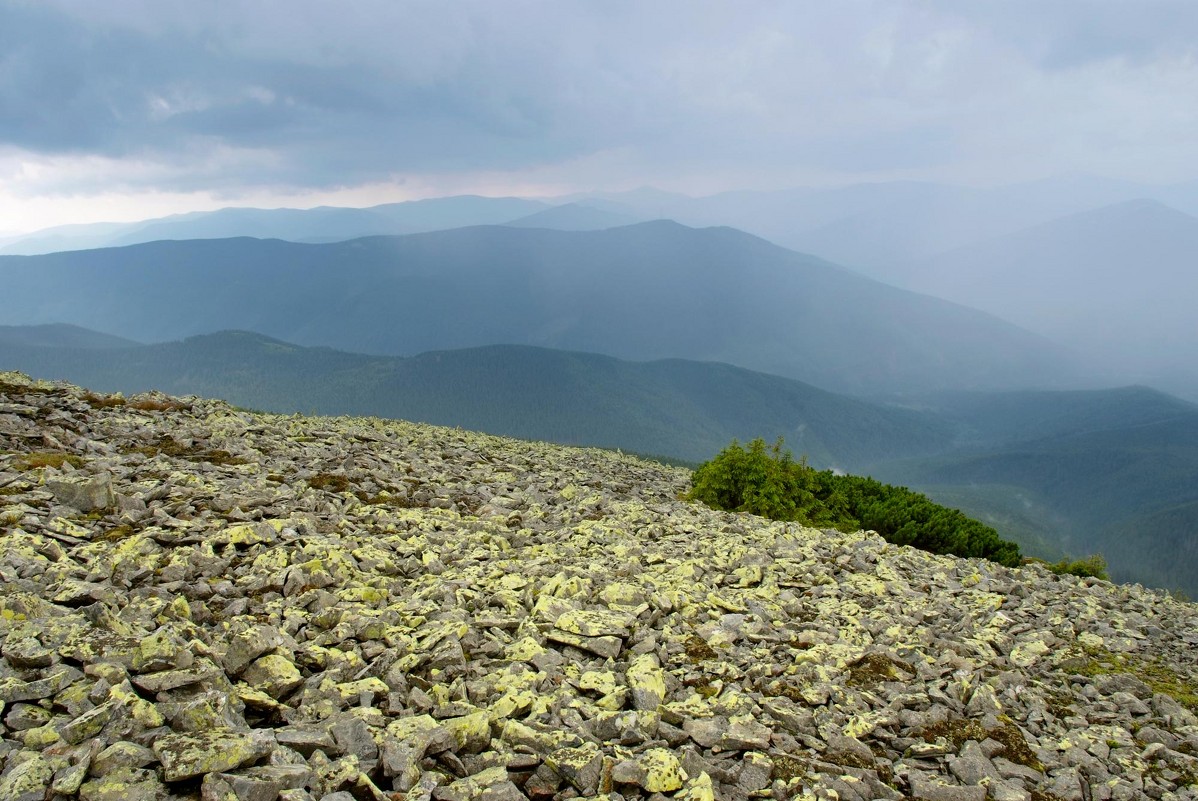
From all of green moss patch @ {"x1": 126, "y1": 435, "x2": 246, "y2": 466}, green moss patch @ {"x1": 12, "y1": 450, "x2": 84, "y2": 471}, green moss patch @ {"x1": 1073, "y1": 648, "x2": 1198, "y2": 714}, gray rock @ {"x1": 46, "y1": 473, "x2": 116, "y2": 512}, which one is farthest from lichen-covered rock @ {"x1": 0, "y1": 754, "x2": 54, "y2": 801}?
green moss patch @ {"x1": 126, "y1": 435, "x2": 246, "y2": 466}

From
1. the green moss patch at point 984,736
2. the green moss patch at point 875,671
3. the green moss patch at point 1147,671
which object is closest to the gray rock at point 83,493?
the green moss patch at point 875,671

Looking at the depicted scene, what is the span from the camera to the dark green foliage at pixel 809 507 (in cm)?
3591

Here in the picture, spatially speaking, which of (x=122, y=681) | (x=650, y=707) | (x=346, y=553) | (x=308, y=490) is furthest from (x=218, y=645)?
(x=308, y=490)

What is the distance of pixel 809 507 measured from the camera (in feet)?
122

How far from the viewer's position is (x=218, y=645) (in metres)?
10.6

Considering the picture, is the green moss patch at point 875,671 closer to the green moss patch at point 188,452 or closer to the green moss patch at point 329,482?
the green moss patch at point 329,482

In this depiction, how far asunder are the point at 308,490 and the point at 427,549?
6324 millimetres

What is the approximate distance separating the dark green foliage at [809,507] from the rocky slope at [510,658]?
12.8 meters

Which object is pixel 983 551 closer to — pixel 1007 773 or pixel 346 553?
pixel 1007 773

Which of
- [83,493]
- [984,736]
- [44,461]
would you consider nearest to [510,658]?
[984,736]

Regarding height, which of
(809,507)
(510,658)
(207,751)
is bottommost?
(809,507)

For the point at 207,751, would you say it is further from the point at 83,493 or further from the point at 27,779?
the point at 83,493

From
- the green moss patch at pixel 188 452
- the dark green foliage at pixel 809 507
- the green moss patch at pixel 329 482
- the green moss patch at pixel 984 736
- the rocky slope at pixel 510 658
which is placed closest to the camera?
the rocky slope at pixel 510 658

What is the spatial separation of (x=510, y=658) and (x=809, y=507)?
28750 millimetres
